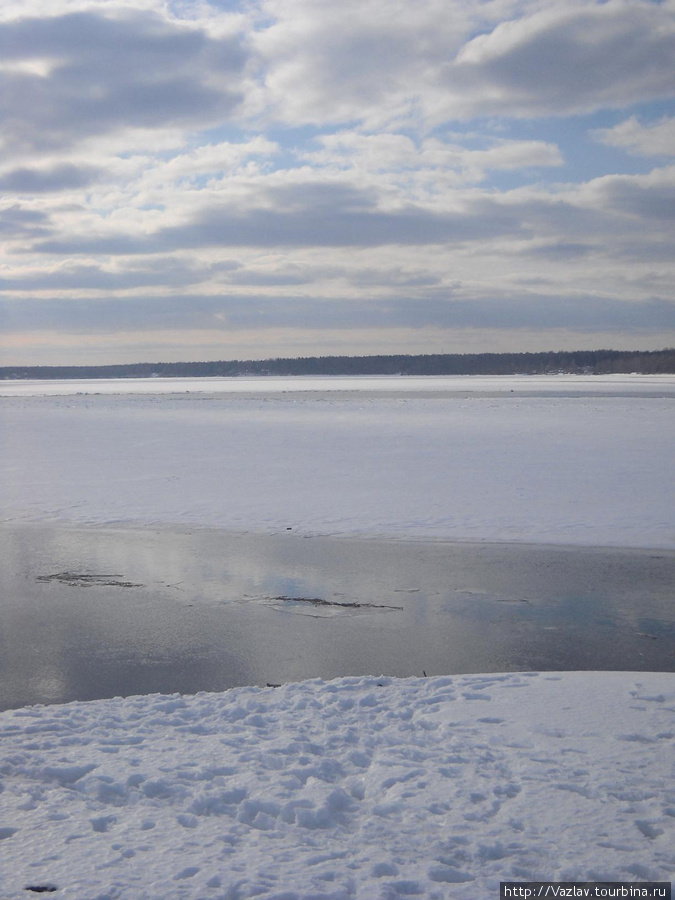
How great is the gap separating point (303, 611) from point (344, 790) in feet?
10.8

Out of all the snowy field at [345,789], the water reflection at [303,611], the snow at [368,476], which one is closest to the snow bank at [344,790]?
the snowy field at [345,789]

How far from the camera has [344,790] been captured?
4012mm

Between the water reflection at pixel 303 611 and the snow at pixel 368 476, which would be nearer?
the water reflection at pixel 303 611

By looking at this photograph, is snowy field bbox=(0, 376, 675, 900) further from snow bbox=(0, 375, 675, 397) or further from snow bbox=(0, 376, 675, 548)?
snow bbox=(0, 375, 675, 397)

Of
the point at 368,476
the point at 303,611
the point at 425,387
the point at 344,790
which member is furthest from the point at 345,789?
the point at 425,387

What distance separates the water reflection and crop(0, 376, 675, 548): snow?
125 cm

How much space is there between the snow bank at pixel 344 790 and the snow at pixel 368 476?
217 inches

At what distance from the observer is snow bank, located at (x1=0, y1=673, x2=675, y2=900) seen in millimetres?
3301

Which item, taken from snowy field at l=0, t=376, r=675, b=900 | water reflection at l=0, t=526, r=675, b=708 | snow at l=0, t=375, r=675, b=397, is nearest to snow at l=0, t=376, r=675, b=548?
water reflection at l=0, t=526, r=675, b=708

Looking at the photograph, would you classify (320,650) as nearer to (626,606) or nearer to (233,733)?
(233,733)

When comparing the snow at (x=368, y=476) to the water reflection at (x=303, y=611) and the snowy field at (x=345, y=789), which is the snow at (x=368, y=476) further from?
the snowy field at (x=345, y=789)

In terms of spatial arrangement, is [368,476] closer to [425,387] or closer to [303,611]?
[303,611]

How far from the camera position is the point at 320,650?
6258 millimetres

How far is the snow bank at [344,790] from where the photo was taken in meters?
3.30
